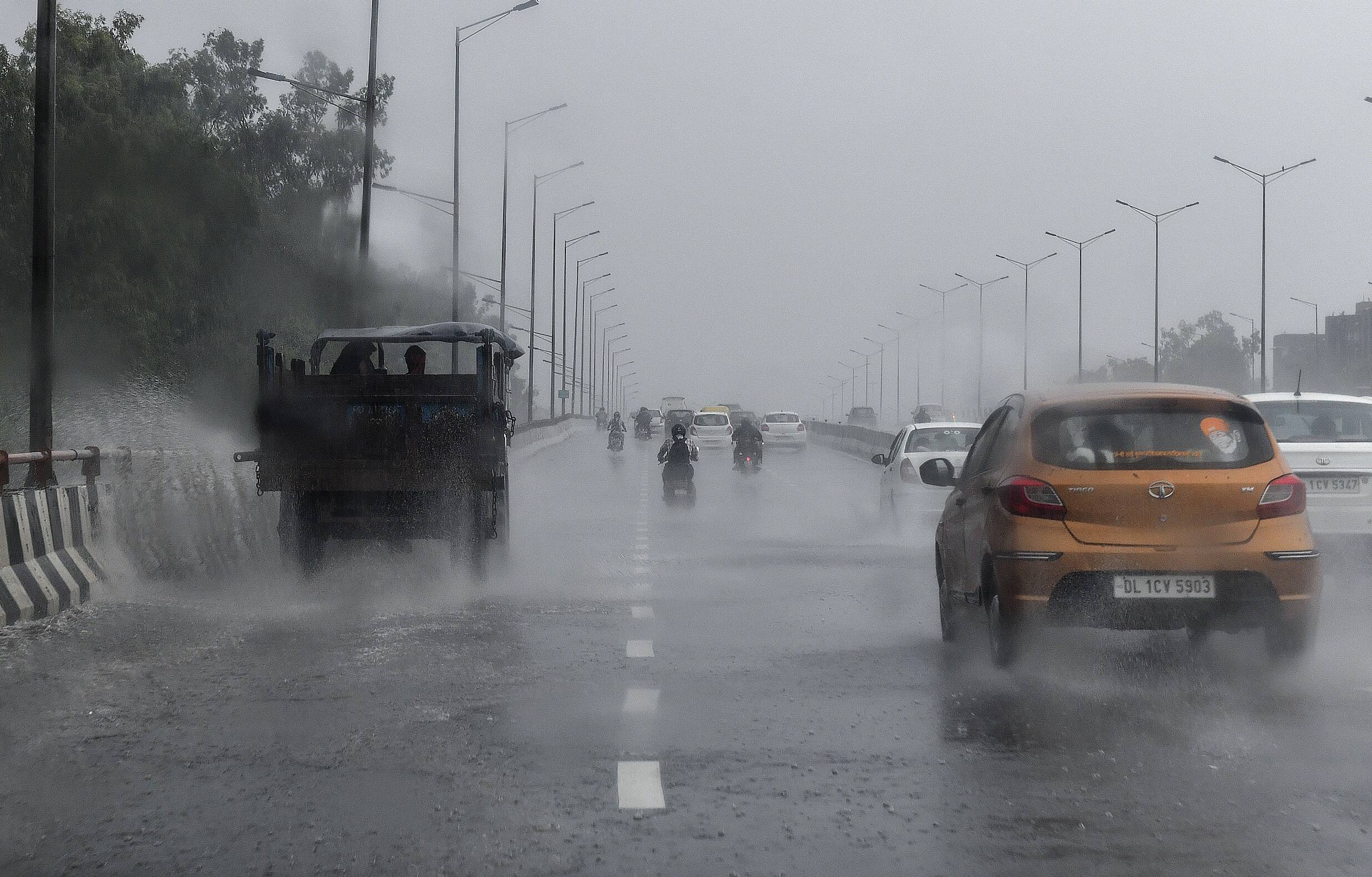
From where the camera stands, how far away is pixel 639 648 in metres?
10.7

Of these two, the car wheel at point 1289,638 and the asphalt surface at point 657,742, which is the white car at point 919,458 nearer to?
the asphalt surface at point 657,742

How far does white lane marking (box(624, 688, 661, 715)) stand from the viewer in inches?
328

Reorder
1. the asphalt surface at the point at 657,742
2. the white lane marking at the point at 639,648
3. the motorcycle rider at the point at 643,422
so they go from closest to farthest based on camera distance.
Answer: the asphalt surface at the point at 657,742 < the white lane marking at the point at 639,648 < the motorcycle rider at the point at 643,422

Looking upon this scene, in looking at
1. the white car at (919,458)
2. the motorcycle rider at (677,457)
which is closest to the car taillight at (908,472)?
the white car at (919,458)

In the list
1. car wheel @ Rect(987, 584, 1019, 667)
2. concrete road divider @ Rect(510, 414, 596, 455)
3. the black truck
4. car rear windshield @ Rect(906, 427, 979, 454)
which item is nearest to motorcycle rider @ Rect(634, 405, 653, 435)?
concrete road divider @ Rect(510, 414, 596, 455)

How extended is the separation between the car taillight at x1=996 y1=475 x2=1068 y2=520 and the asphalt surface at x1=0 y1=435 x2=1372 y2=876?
0.84m

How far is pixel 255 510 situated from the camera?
61.6 feet

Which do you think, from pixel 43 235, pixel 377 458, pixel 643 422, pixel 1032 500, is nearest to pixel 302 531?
pixel 377 458

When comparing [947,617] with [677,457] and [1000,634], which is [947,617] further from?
[677,457]

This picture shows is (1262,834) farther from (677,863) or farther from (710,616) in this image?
(710,616)

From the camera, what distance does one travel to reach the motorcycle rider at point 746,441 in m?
39.7

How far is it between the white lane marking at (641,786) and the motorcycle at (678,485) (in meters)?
20.7

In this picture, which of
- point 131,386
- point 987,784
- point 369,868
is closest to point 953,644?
point 987,784

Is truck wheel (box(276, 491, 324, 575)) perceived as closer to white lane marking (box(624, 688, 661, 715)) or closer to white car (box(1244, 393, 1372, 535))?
white lane marking (box(624, 688, 661, 715))
